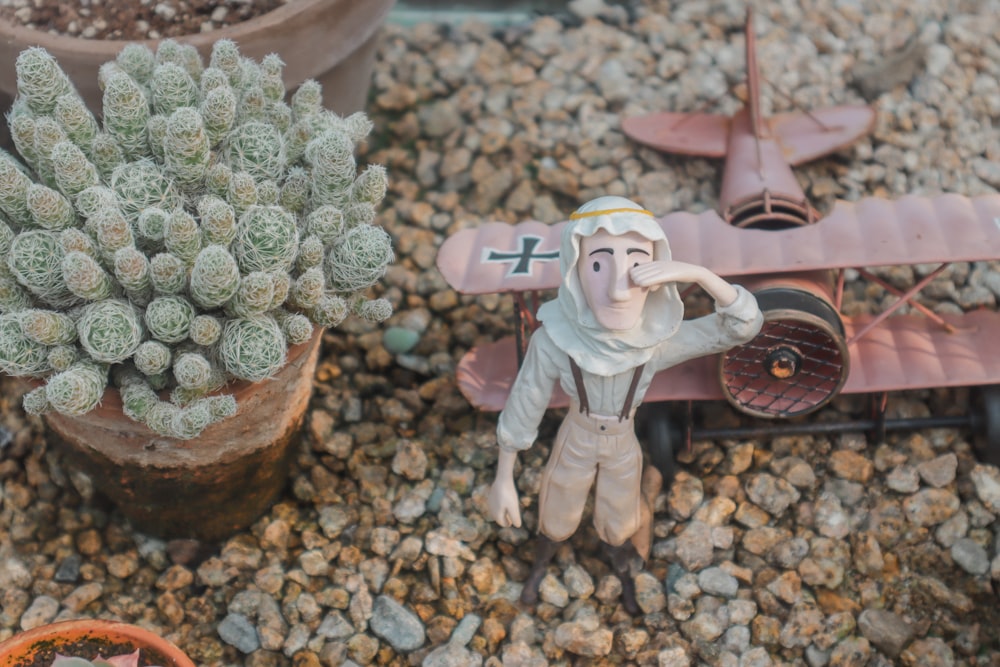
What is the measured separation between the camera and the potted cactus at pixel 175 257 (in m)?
1.84

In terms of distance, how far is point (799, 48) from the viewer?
3.09 m

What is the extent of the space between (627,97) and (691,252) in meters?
0.99

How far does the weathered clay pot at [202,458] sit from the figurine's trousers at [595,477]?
50cm

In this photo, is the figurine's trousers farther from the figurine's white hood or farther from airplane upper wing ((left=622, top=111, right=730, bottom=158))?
airplane upper wing ((left=622, top=111, right=730, bottom=158))

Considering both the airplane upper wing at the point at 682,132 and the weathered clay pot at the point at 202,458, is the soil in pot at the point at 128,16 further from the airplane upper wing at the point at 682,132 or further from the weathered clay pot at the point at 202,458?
the airplane upper wing at the point at 682,132

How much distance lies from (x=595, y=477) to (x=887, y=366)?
0.60 meters

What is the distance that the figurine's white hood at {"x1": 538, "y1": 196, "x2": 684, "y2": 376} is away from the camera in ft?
6.12

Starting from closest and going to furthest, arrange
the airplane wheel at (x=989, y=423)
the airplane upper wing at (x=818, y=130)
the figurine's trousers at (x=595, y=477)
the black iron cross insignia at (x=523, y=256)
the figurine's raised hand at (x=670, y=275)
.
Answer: the figurine's raised hand at (x=670, y=275)
the figurine's trousers at (x=595, y=477)
the black iron cross insignia at (x=523, y=256)
the airplane wheel at (x=989, y=423)
the airplane upper wing at (x=818, y=130)

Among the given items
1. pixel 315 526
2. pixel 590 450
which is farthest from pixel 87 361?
pixel 590 450

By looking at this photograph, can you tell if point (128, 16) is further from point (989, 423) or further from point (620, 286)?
point (989, 423)

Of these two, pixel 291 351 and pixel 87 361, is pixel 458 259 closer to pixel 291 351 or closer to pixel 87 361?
pixel 291 351

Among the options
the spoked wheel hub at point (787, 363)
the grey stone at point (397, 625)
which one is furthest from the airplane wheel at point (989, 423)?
the grey stone at point (397, 625)

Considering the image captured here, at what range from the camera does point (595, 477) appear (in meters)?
2.16

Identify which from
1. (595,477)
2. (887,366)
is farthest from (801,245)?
(595,477)
